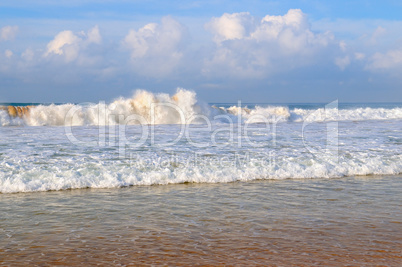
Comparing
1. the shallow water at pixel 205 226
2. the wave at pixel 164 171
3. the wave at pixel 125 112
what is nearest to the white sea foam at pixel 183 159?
the wave at pixel 164 171

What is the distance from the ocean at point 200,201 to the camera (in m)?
3.90

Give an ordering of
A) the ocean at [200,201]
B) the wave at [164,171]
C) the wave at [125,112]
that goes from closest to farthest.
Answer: the ocean at [200,201] < the wave at [164,171] < the wave at [125,112]

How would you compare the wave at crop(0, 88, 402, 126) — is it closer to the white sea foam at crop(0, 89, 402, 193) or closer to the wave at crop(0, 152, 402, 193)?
the white sea foam at crop(0, 89, 402, 193)

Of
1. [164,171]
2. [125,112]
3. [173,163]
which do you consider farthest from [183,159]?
[125,112]

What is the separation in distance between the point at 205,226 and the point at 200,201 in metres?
1.28

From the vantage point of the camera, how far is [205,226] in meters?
4.69

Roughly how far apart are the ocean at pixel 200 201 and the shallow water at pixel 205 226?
0.01 metres

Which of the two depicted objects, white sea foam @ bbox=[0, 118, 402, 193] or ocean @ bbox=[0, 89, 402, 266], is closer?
ocean @ bbox=[0, 89, 402, 266]

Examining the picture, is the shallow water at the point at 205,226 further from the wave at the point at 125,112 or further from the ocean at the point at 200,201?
the wave at the point at 125,112

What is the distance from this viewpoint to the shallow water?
3.77 m

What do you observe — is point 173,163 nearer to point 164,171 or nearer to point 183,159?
point 183,159

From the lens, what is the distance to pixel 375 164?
29.3ft

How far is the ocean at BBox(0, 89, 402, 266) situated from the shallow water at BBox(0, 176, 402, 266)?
1 centimetres

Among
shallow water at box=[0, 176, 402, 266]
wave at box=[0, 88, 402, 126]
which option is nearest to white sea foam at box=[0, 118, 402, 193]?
shallow water at box=[0, 176, 402, 266]
